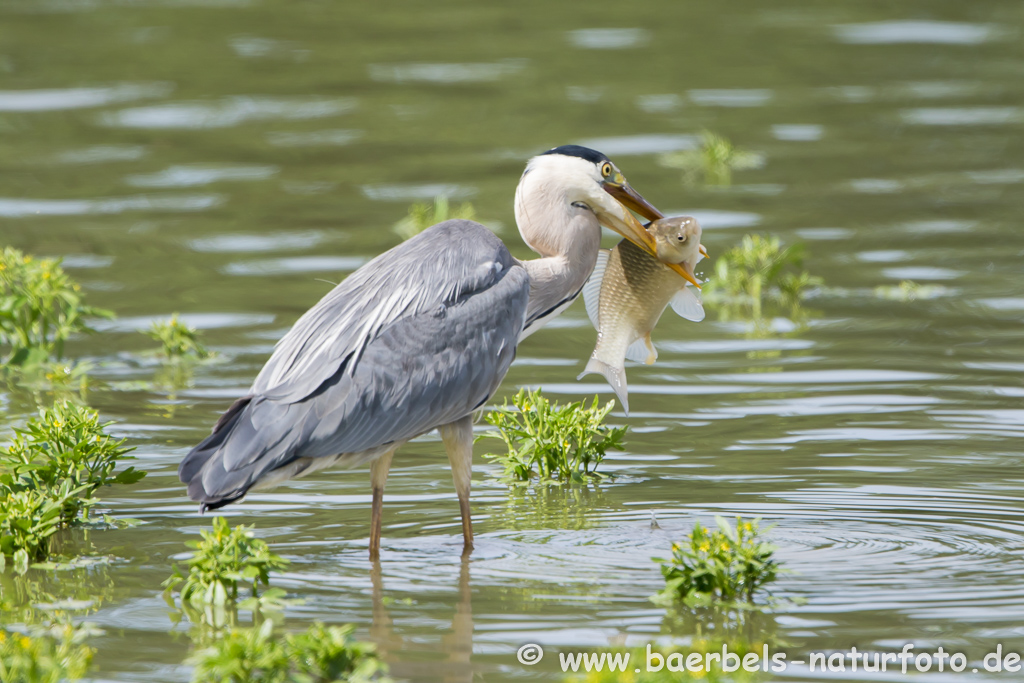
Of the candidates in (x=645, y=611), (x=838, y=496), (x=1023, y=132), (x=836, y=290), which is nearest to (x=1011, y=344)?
(x=836, y=290)

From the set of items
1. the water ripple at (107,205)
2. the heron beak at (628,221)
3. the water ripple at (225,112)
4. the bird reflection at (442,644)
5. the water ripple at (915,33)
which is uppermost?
the water ripple at (915,33)

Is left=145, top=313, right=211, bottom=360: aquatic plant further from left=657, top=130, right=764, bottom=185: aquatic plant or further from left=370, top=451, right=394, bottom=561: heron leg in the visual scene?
left=657, top=130, right=764, bottom=185: aquatic plant

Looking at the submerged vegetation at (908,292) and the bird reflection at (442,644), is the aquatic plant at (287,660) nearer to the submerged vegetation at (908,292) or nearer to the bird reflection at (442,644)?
the bird reflection at (442,644)

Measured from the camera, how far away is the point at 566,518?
21.2 ft

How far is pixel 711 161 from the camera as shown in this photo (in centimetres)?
1431

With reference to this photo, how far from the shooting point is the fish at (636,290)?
664 cm

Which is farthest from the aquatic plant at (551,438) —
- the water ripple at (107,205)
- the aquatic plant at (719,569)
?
the water ripple at (107,205)

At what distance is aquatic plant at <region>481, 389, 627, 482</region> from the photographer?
275 inches

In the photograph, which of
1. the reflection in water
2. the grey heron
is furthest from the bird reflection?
the reflection in water

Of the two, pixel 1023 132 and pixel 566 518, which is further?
pixel 1023 132

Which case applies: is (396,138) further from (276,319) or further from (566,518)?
(566,518)

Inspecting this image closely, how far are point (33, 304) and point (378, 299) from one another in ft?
11.0

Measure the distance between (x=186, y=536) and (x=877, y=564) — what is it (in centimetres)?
287

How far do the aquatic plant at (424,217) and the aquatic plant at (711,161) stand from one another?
2797 millimetres
